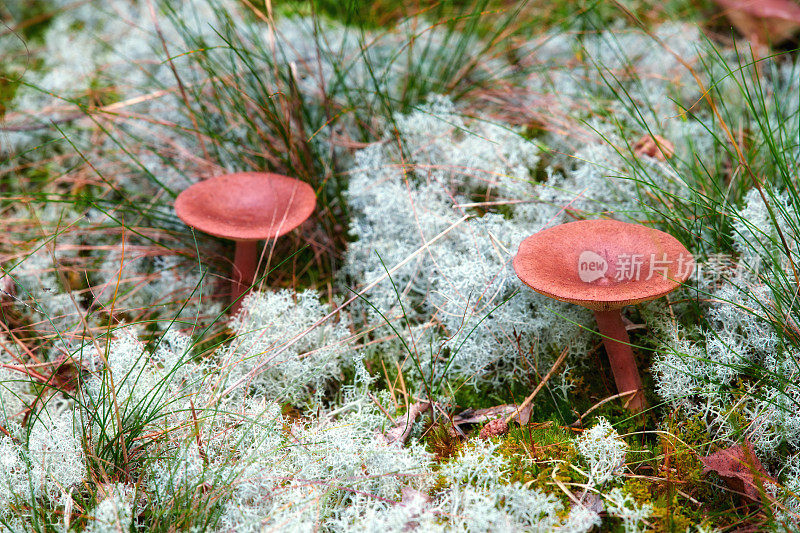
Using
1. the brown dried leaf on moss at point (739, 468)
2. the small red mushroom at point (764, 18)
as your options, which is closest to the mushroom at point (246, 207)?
the brown dried leaf on moss at point (739, 468)

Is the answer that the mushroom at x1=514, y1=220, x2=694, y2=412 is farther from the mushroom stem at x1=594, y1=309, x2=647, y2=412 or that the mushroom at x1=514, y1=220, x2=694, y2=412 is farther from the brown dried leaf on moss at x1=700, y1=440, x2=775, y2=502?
the brown dried leaf on moss at x1=700, y1=440, x2=775, y2=502

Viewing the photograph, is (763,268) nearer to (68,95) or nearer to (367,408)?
(367,408)

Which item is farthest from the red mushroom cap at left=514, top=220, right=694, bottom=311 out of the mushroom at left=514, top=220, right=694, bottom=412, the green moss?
the green moss

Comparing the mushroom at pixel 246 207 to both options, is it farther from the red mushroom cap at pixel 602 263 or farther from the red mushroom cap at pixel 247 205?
the red mushroom cap at pixel 602 263

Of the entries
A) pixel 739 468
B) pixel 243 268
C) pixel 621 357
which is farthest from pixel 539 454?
pixel 243 268

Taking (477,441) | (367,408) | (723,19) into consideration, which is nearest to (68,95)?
(367,408)
